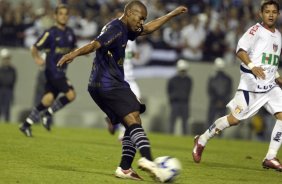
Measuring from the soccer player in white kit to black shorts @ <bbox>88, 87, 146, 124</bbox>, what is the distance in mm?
3200

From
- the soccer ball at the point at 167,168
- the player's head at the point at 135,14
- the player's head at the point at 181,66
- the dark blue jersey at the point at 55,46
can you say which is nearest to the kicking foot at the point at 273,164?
the soccer ball at the point at 167,168

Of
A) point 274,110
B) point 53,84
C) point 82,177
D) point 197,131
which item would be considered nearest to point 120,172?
point 82,177

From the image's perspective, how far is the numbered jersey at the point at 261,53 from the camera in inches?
583

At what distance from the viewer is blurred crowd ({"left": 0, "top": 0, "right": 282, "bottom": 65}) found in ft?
93.9

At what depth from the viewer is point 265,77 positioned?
48.3ft

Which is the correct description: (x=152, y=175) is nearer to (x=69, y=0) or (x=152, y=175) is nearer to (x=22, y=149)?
(x=22, y=149)

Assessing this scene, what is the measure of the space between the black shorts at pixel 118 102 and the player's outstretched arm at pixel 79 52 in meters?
0.74

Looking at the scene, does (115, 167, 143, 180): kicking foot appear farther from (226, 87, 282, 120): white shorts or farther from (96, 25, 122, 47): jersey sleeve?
(226, 87, 282, 120): white shorts

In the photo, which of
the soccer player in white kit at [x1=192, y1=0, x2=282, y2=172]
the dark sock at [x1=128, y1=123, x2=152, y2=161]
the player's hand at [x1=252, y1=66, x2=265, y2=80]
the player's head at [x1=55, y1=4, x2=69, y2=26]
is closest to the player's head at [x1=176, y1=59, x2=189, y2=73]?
the player's head at [x1=55, y1=4, x2=69, y2=26]

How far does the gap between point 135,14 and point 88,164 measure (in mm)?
3092

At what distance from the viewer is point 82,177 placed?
12.2m

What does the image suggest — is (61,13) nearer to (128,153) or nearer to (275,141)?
(275,141)

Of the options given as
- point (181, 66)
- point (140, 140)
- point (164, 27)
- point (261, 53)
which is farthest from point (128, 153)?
point (164, 27)

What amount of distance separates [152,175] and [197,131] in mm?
17866
